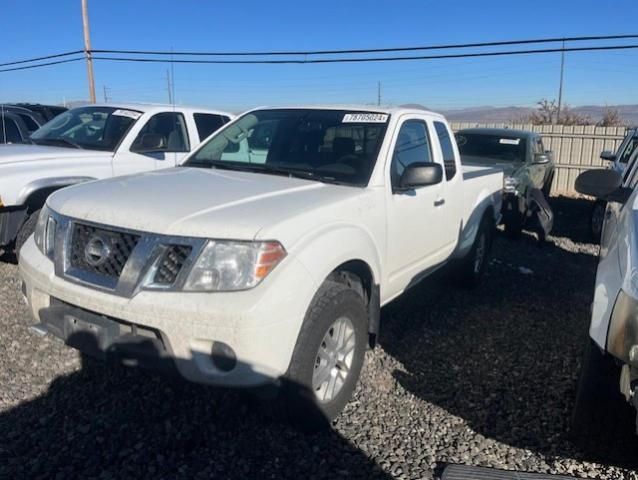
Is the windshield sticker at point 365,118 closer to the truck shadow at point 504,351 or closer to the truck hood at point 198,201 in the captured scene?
the truck hood at point 198,201

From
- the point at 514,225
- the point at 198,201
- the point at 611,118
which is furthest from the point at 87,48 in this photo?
the point at 611,118

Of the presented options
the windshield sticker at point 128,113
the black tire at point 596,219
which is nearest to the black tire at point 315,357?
the windshield sticker at point 128,113

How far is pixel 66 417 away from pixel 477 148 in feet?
29.8

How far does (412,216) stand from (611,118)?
944 inches

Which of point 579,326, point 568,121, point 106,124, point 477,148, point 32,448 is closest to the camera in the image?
point 32,448

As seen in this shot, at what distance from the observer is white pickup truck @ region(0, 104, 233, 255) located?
543 cm

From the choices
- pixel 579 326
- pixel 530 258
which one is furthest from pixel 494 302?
pixel 530 258

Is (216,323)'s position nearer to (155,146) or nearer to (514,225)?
(155,146)

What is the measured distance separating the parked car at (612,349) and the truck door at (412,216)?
Result: 131cm

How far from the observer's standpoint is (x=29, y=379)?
366 centimetres

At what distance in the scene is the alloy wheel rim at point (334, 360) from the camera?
3.12 meters

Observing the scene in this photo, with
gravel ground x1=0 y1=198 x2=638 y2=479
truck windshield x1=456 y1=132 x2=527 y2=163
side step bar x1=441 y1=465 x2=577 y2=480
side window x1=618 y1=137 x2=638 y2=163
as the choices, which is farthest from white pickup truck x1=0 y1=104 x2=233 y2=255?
side window x1=618 y1=137 x2=638 y2=163

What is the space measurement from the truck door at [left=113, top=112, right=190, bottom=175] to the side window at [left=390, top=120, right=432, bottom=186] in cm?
318

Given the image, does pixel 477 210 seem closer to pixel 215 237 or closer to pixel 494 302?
pixel 494 302
